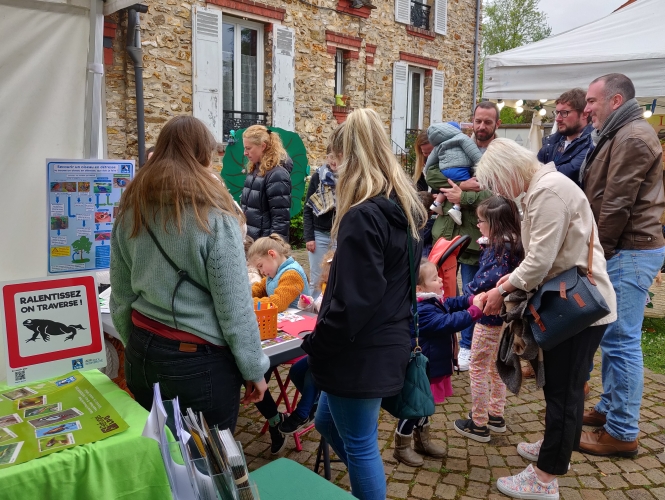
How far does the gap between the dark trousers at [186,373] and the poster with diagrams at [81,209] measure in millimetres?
1099

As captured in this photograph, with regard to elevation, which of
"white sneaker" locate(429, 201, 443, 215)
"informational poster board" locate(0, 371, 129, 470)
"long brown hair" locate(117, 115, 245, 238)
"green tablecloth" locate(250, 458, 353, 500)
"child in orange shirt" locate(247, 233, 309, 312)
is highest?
"long brown hair" locate(117, 115, 245, 238)

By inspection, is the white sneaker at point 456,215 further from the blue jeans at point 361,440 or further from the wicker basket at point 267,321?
the blue jeans at point 361,440

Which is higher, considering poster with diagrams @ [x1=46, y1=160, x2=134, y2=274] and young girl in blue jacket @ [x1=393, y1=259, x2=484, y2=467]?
poster with diagrams @ [x1=46, y1=160, x2=134, y2=274]

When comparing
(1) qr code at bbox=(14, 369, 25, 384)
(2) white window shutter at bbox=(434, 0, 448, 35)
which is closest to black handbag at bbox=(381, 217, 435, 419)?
(1) qr code at bbox=(14, 369, 25, 384)

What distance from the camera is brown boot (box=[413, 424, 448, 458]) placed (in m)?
3.18

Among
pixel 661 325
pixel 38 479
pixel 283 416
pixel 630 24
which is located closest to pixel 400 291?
pixel 38 479

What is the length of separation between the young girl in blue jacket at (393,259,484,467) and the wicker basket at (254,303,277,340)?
2.38 feet

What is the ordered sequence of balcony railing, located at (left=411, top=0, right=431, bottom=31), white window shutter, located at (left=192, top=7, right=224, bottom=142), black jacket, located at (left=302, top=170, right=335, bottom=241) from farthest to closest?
balcony railing, located at (left=411, top=0, right=431, bottom=31)
white window shutter, located at (left=192, top=7, right=224, bottom=142)
black jacket, located at (left=302, top=170, right=335, bottom=241)

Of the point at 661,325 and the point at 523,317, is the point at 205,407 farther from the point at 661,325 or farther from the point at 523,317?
the point at 661,325

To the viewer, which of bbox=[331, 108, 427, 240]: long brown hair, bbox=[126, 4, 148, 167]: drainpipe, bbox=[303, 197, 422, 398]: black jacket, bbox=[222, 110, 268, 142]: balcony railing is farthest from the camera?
bbox=[222, 110, 268, 142]: balcony railing

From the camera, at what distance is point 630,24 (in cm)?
496

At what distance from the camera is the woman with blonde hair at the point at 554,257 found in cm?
243

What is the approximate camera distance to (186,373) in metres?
1.99

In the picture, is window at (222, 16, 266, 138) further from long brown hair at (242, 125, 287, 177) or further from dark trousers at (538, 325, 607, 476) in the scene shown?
dark trousers at (538, 325, 607, 476)
